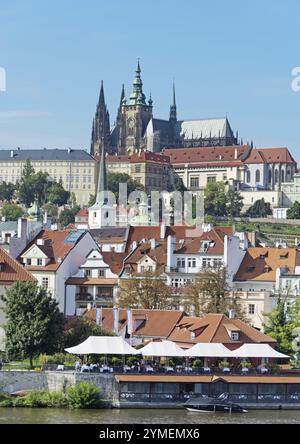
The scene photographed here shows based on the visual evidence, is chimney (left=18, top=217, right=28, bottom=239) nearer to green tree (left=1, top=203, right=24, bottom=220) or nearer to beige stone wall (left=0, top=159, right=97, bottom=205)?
green tree (left=1, top=203, right=24, bottom=220)

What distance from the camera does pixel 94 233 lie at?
8462cm

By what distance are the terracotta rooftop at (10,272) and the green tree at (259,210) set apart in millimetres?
113480

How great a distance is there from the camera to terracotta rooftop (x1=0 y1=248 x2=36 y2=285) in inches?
2160

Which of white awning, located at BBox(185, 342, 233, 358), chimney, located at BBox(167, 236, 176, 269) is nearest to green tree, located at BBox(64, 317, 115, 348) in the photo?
white awning, located at BBox(185, 342, 233, 358)

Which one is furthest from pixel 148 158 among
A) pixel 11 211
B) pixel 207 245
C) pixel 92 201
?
pixel 207 245

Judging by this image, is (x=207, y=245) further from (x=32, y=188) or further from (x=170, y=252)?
(x=32, y=188)

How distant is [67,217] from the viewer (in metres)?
155

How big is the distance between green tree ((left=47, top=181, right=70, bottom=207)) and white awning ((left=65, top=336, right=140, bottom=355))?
410 ft

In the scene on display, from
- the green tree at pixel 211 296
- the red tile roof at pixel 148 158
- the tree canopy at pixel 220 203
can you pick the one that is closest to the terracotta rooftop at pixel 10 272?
the green tree at pixel 211 296

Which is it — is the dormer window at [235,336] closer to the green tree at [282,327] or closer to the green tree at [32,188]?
the green tree at [282,327]

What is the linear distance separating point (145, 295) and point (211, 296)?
3.02 metres
